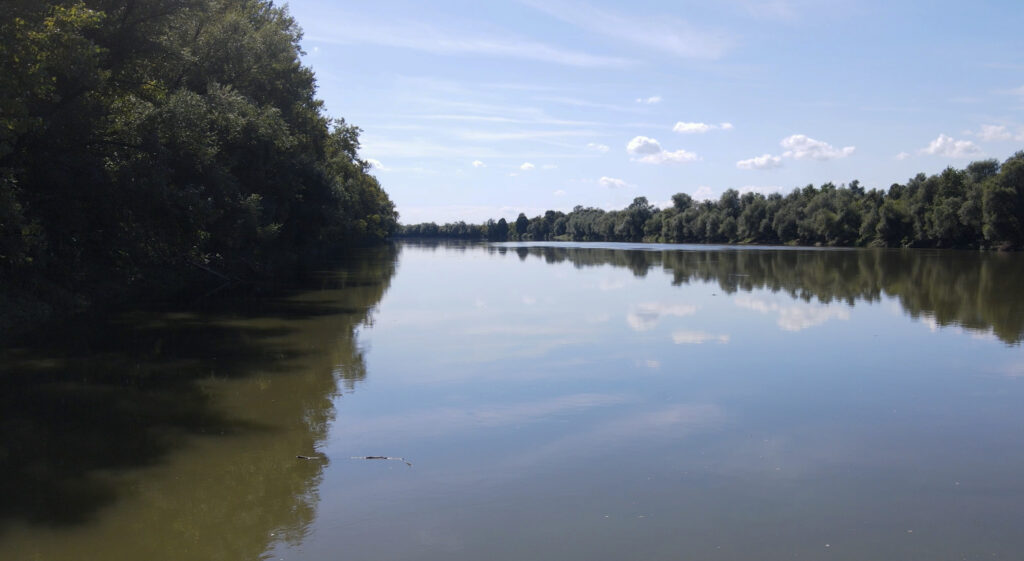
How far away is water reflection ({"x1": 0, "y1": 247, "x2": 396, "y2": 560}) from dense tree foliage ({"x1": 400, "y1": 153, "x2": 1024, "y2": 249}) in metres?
70.1

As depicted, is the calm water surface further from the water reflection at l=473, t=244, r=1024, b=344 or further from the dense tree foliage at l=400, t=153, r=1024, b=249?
the dense tree foliage at l=400, t=153, r=1024, b=249

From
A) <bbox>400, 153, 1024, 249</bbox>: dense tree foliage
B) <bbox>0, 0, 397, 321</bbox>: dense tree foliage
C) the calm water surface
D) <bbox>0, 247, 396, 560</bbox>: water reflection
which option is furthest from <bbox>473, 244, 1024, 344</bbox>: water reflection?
<bbox>400, 153, 1024, 249</bbox>: dense tree foliage

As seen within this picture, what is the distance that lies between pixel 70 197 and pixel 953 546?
1687 centimetres

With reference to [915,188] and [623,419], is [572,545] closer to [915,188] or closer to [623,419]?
[623,419]

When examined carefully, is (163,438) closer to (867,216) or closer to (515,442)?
(515,442)

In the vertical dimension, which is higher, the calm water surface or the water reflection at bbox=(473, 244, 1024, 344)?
the water reflection at bbox=(473, 244, 1024, 344)

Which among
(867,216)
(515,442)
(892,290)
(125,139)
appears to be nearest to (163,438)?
(515,442)

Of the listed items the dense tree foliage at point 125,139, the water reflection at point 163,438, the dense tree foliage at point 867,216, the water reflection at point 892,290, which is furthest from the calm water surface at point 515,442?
the dense tree foliage at point 867,216

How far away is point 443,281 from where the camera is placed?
1312 inches

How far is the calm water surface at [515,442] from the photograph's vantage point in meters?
5.79

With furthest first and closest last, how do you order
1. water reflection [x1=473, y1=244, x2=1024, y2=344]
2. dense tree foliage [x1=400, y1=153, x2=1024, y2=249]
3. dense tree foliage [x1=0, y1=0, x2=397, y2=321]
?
dense tree foliage [x1=400, y1=153, x2=1024, y2=249]
water reflection [x1=473, y1=244, x2=1024, y2=344]
dense tree foliage [x1=0, y1=0, x2=397, y2=321]

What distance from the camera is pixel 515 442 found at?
27.3 ft

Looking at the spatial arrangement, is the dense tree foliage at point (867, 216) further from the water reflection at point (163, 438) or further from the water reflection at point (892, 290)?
the water reflection at point (163, 438)

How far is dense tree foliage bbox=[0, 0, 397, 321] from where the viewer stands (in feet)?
42.2
